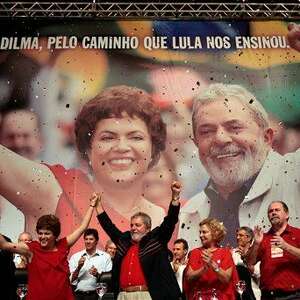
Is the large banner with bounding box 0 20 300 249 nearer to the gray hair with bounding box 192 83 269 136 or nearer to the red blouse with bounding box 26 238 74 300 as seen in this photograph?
the gray hair with bounding box 192 83 269 136

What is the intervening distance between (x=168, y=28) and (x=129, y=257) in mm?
3811

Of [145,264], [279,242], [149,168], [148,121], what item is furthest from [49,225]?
[148,121]

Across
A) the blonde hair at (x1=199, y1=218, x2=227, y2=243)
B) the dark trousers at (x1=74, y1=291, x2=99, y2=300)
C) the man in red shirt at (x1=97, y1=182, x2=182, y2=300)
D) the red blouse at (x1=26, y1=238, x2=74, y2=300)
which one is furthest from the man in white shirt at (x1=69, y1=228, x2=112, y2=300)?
the blonde hair at (x1=199, y1=218, x2=227, y2=243)

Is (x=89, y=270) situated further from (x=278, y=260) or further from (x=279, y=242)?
(x=279, y=242)

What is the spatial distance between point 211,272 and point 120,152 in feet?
9.84

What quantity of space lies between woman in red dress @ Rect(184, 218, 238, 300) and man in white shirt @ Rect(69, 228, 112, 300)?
3.58 feet

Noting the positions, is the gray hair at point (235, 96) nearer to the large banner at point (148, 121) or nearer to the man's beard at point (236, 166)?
the large banner at point (148, 121)

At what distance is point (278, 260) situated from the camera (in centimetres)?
311

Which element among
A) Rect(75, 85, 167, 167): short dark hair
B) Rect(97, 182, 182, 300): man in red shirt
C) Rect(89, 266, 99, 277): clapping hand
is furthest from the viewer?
Rect(75, 85, 167, 167): short dark hair

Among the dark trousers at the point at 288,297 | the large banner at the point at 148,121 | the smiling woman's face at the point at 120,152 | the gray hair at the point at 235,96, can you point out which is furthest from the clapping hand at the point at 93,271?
the gray hair at the point at 235,96

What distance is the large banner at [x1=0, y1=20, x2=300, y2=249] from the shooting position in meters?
5.65

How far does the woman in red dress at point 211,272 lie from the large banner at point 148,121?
2557 mm

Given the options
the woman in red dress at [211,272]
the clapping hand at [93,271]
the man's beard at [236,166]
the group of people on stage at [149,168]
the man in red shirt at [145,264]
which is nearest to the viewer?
the woman in red dress at [211,272]

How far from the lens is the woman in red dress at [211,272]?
286 centimetres
